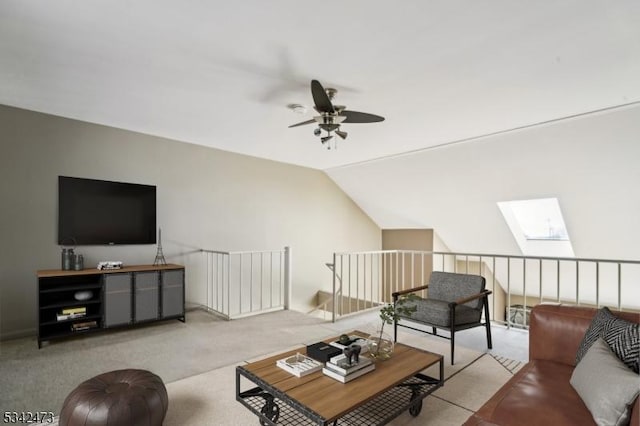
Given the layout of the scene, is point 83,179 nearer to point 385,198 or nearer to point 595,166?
point 385,198

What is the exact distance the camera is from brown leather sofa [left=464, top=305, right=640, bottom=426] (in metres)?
1.47

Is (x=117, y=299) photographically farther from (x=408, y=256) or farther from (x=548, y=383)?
(x=408, y=256)

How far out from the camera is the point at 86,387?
1.95 metres

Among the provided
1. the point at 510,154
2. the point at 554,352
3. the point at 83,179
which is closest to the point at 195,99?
the point at 83,179

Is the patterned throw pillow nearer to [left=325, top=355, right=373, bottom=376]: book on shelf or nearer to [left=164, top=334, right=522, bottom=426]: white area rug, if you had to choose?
[left=164, top=334, right=522, bottom=426]: white area rug

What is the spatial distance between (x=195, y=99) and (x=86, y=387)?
8.57ft

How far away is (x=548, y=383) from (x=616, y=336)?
42 cm

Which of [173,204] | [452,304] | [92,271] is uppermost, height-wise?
[173,204]

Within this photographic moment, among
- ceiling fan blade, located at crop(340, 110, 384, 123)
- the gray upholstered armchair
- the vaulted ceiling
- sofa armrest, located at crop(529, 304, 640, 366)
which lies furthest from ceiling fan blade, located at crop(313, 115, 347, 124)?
sofa armrest, located at crop(529, 304, 640, 366)

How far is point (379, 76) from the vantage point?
9.35ft

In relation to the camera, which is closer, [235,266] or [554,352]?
[554,352]

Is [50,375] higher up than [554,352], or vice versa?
[554,352]

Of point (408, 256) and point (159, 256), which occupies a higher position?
point (159, 256)

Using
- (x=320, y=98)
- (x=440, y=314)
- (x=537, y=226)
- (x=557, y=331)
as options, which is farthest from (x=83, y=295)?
(x=537, y=226)
